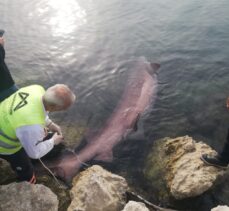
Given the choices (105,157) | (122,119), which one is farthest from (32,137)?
(122,119)

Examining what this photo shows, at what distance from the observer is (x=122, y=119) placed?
8414 millimetres

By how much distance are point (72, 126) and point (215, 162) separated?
11.9ft

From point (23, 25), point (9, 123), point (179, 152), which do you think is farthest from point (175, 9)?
point (9, 123)

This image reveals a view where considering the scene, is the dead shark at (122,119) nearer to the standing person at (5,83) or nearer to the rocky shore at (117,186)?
the rocky shore at (117,186)

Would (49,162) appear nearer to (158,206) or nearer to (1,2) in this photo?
(158,206)

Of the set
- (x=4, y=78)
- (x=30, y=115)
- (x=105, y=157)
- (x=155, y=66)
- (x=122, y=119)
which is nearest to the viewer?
(x=30, y=115)

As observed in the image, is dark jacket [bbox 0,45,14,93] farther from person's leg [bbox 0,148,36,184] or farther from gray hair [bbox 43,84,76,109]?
gray hair [bbox 43,84,76,109]

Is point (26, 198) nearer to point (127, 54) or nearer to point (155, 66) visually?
point (155, 66)

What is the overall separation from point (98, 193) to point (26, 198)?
1.22 metres

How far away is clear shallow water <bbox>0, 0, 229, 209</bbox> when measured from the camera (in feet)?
27.9

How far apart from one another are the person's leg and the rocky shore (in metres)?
0.18

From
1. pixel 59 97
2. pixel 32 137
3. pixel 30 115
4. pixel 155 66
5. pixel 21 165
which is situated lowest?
pixel 155 66

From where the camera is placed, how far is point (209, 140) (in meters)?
7.77

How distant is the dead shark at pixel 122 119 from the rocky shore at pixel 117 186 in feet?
1.58
